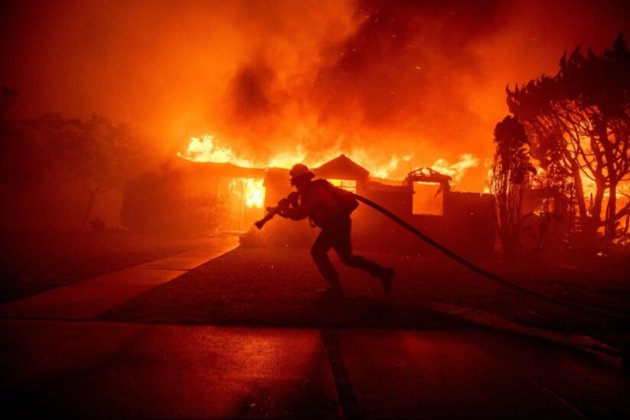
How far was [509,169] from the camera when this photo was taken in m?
11.1

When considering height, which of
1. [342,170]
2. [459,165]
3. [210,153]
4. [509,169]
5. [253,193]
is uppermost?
[459,165]

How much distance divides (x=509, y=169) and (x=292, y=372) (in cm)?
1118

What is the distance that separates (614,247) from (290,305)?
1816cm

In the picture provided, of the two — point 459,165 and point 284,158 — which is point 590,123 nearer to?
point 459,165

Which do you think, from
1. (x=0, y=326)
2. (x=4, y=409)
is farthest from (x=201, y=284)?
(x=4, y=409)

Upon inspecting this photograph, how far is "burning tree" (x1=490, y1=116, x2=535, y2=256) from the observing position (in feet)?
35.9

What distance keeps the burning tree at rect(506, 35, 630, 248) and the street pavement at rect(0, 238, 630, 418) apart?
1353cm

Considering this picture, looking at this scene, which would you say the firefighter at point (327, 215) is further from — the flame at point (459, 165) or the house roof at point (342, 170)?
the flame at point (459, 165)

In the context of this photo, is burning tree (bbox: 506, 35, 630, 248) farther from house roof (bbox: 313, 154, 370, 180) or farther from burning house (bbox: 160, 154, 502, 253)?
house roof (bbox: 313, 154, 370, 180)

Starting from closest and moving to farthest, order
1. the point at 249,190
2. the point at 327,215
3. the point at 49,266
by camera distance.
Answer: the point at 327,215 → the point at 49,266 → the point at 249,190

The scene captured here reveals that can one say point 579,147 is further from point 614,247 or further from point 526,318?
point 526,318

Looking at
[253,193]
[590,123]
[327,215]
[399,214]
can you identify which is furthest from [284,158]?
[327,215]

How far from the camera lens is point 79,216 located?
26.0m

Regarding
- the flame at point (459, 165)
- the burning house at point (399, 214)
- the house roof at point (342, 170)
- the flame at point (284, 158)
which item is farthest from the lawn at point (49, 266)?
the flame at point (459, 165)
